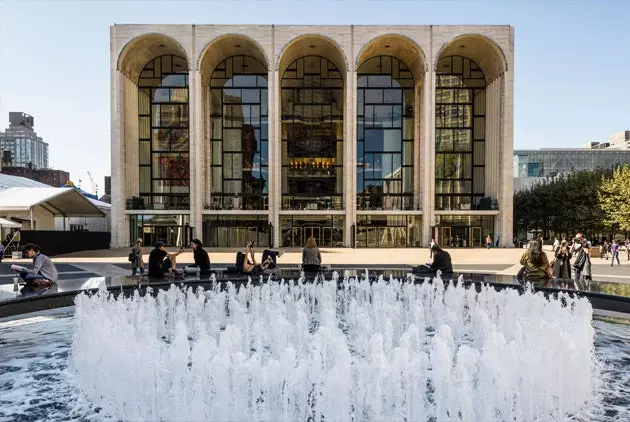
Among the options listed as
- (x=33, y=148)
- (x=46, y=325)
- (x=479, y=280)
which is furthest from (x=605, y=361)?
(x=33, y=148)

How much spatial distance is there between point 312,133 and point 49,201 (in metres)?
23.8

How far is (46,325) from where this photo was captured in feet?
28.5

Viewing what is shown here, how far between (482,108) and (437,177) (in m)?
8.31

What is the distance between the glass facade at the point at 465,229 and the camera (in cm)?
4105

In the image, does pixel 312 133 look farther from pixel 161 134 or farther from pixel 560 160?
pixel 560 160

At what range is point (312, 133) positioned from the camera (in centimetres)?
4281

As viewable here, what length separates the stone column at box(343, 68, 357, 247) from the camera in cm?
3816

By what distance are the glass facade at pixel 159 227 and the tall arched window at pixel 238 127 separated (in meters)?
4.24

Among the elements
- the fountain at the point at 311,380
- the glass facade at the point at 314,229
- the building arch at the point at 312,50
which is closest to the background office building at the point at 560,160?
the glass facade at the point at 314,229

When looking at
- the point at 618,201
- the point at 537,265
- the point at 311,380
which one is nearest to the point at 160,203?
the point at 537,265

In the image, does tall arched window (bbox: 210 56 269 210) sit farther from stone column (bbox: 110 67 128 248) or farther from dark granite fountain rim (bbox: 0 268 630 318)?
dark granite fountain rim (bbox: 0 268 630 318)

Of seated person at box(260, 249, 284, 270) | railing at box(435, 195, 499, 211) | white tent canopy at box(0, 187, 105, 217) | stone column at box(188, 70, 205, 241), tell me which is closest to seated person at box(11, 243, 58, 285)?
seated person at box(260, 249, 284, 270)

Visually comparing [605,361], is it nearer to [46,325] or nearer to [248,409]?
[248,409]

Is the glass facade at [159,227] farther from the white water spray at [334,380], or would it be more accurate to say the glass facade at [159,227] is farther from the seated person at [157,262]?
the white water spray at [334,380]
